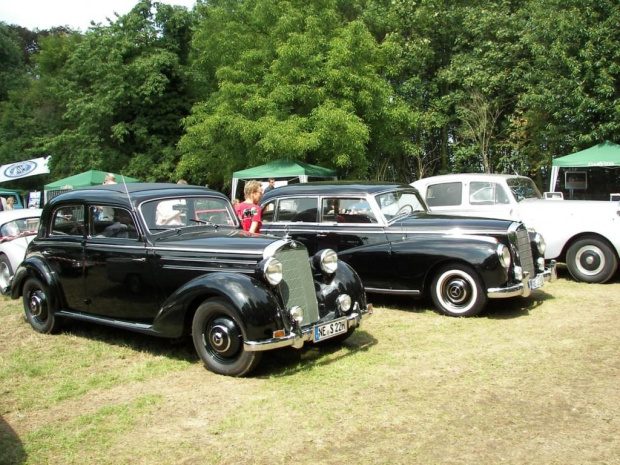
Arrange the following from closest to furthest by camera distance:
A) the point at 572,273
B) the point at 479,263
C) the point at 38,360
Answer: the point at 38,360 → the point at 479,263 → the point at 572,273

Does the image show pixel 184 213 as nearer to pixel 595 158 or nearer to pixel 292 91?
pixel 292 91

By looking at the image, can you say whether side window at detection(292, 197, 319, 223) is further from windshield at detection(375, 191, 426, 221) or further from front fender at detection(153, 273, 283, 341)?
front fender at detection(153, 273, 283, 341)

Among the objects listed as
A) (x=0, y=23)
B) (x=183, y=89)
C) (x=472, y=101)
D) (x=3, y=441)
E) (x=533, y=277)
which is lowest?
(x=3, y=441)

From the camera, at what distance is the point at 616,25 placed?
15914mm

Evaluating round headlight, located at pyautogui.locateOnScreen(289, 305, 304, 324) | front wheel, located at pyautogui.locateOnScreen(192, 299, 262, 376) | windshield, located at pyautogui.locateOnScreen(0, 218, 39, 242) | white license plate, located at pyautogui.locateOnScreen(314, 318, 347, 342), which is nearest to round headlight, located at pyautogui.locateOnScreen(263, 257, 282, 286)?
round headlight, located at pyautogui.locateOnScreen(289, 305, 304, 324)

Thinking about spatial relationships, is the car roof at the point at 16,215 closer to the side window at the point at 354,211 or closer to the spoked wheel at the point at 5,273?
the spoked wheel at the point at 5,273

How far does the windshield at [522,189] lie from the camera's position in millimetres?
10359

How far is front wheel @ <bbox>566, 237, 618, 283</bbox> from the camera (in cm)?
914

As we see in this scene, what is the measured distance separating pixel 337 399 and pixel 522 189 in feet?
24.9

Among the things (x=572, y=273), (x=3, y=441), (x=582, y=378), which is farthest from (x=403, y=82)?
(x=3, y=441)

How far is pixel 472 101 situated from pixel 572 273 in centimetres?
1310

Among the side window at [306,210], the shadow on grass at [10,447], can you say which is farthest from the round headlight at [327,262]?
the shadow on grass at [10,447]

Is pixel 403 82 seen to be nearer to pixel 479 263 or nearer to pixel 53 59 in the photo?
pixel 479 263

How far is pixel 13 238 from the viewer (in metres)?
9.70
